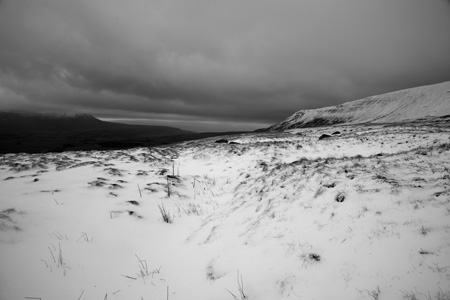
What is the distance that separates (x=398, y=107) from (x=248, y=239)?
173816mm

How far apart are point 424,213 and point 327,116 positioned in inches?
8209

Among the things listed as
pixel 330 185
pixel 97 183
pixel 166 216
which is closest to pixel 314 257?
pixel 330 185

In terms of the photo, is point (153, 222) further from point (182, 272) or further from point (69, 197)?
point (69, 197)

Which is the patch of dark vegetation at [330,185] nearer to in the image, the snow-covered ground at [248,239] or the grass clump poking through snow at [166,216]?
the snow-covered ground at [248,239]

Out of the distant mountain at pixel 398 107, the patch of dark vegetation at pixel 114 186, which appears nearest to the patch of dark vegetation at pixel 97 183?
the patch of dark vegetation at pixel 114 186

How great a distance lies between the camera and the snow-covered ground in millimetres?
2896

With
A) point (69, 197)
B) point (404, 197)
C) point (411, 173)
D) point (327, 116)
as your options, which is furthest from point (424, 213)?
point (327, 116)

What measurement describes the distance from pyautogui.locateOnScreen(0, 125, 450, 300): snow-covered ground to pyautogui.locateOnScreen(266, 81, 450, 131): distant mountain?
4953 inches

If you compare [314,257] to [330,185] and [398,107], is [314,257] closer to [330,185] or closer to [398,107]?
[330,185]

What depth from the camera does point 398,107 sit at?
133125 mm

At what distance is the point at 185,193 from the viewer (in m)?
7.71

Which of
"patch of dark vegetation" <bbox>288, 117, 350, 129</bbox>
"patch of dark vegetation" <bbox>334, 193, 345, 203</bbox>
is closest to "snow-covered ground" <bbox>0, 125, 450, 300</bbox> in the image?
"patch of dark vegetation" <bbox>334, 193, 345, 203</bbox>

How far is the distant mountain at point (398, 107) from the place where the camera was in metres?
111

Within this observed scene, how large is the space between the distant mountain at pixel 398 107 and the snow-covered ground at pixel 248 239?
413 feet
